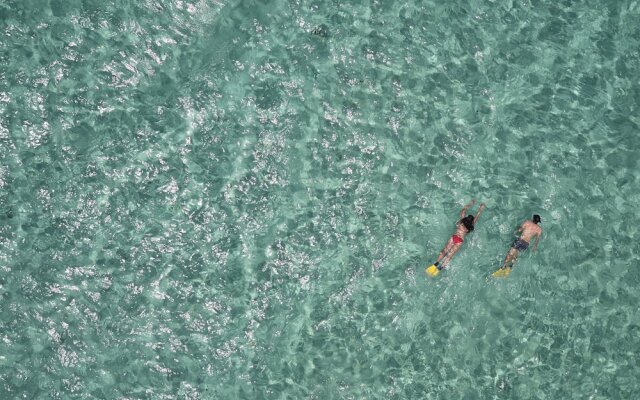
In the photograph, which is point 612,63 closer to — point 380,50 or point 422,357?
point 380,50

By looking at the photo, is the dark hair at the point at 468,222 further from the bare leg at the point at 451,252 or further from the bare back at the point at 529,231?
the bare back at the point at 529,231

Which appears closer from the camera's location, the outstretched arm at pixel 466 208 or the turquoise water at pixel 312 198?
the turquoise water at pixel 312 198

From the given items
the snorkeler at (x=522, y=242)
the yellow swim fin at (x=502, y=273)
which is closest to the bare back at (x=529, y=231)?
the snorkeler at (x=522, y=242)

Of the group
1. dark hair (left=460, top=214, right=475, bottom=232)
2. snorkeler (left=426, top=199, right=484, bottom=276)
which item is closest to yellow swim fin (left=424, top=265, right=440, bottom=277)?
snorkeler (left=426, top=199, right=484, bottom=276)

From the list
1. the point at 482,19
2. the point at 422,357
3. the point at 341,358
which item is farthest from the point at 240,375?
the point at 482,19

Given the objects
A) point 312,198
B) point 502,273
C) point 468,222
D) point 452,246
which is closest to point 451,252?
→ point 452,246

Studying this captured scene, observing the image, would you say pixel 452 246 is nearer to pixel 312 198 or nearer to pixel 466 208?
pixel 466 208
